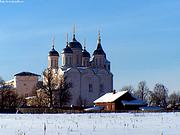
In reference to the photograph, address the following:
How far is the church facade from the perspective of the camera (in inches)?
4085

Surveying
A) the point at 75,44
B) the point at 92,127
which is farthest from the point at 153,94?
the point at 92,127

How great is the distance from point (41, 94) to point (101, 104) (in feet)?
44.2

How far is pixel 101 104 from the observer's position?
81.9m

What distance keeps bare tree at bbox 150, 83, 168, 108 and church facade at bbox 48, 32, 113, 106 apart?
10.9 m

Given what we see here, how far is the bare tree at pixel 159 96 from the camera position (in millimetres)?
106812

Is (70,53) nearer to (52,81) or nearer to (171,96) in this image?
(52,81)

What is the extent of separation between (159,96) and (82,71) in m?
20.9

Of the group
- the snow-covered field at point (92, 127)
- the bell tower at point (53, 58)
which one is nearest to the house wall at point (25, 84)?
the bell tower at point (53, 58)

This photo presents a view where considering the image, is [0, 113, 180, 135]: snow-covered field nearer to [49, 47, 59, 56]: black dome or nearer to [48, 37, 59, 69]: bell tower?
[48, 37, 59, 69]: bell tower

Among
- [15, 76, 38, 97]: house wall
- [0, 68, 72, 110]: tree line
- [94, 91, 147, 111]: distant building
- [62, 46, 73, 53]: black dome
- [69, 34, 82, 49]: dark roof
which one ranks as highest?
[69, 34, 82, 49]: dark roof

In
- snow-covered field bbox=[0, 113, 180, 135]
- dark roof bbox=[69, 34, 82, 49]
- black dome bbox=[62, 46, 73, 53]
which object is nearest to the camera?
snow-covered field bbox=[0, 113, 180, 135]

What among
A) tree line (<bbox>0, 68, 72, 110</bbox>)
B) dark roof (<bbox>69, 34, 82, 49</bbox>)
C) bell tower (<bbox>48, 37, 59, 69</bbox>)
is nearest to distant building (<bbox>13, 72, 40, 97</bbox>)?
bell tower (<bbox>48, 37, 59, 69</bbox>)

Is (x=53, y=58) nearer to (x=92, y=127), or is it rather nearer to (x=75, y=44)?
(x=75, y=44)

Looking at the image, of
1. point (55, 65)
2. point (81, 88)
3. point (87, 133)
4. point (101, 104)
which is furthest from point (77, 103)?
point (87, 133)
